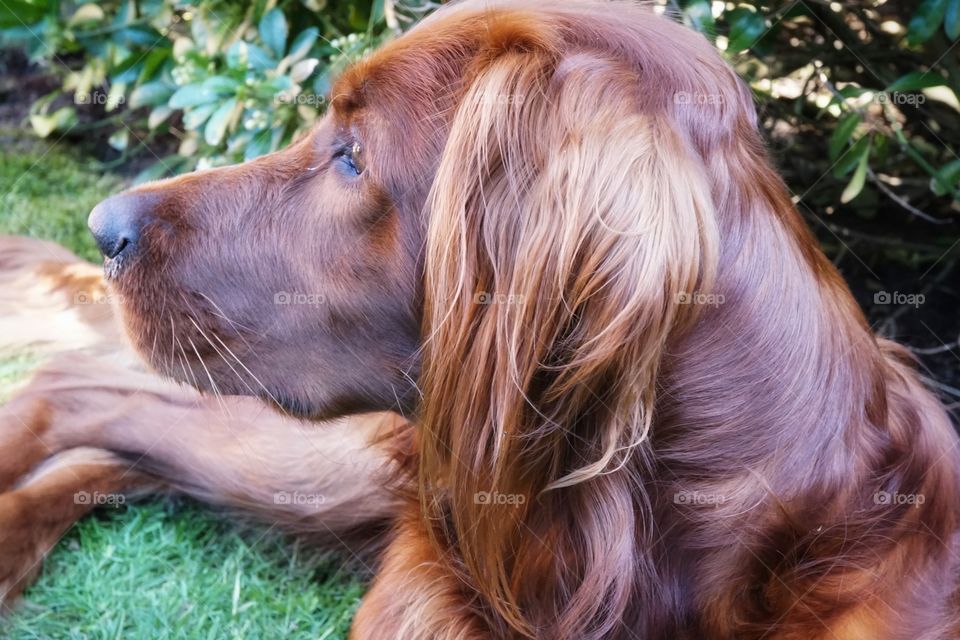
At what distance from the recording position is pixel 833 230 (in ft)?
12.6

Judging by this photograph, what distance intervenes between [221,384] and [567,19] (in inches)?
38.0

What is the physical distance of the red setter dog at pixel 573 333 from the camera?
1633 millimetres

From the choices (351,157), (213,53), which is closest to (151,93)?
(213,53)

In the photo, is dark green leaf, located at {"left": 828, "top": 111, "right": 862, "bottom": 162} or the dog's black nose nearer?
the dog's black nose

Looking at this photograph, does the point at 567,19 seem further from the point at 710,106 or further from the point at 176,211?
the point at 176,211
